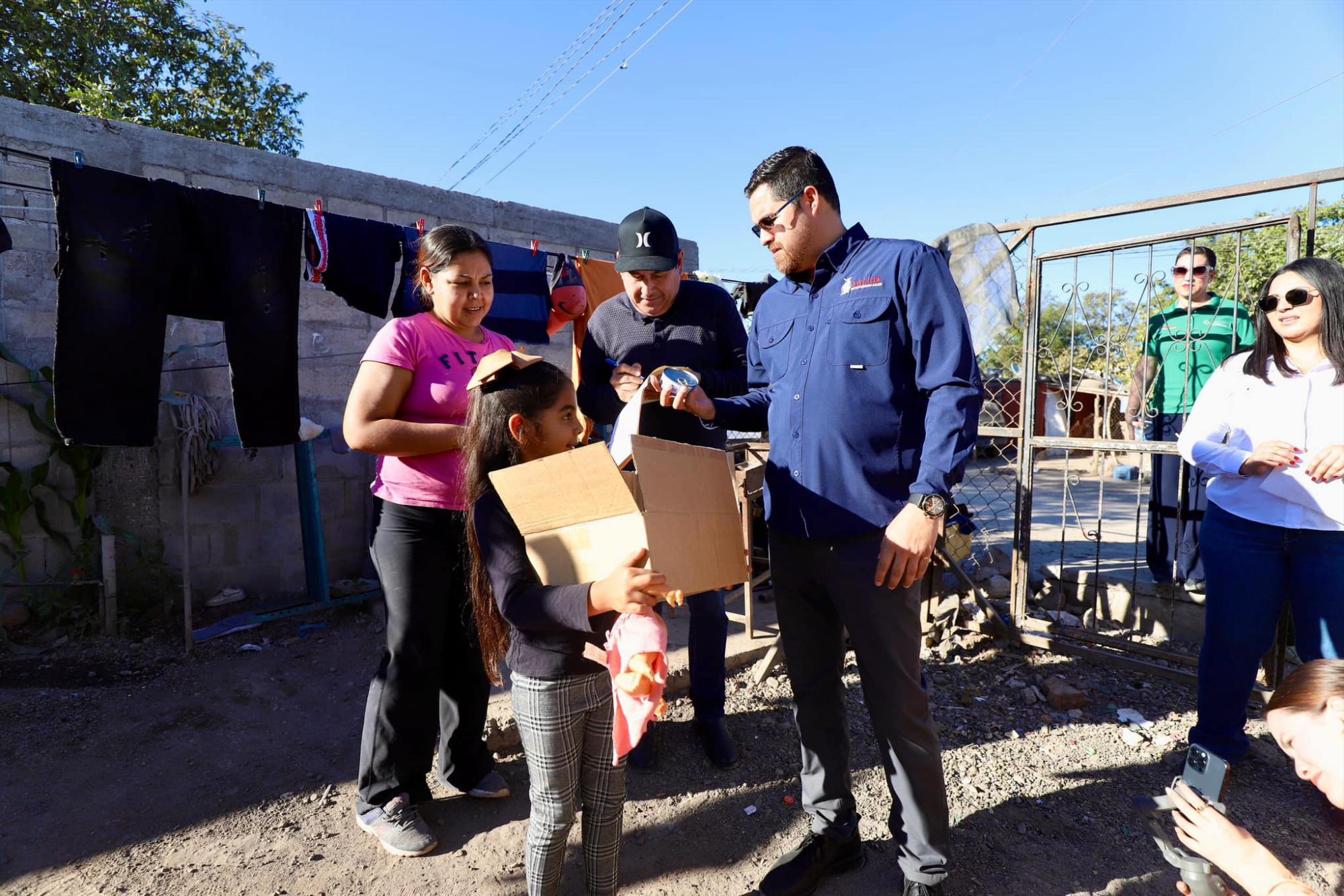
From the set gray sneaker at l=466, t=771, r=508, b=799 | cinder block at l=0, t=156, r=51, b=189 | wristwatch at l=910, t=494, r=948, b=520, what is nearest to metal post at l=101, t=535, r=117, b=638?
cinder block at l=0, t=156, r=51, b=189

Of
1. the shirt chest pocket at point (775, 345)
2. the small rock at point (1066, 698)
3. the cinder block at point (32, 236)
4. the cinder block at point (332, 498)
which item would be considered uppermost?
the cinder block at point (32, 236)

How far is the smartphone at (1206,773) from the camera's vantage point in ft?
4.69

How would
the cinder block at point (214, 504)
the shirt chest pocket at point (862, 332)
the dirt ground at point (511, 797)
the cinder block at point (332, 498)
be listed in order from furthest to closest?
1. the cinder block at point (332, 498)
2. the cinder block at point (214, 504)
3. the dirt ground at point (511, 797)
4. the shirt chest pocket at point (862, 332)

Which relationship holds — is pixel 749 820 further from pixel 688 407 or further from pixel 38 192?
pixel 38 192

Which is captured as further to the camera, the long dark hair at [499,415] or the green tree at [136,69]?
the green tree at [136,69]

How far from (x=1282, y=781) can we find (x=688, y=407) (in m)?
2.80

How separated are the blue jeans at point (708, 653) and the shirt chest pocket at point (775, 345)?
1.09 m

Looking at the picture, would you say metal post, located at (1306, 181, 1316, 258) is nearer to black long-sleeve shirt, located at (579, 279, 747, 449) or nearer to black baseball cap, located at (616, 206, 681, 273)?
black long-sleeve shirt, located at (579, 279, 747, 449)

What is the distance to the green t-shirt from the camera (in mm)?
3586

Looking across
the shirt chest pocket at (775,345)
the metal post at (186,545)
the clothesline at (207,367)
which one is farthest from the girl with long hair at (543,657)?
the metal post at (186,545)

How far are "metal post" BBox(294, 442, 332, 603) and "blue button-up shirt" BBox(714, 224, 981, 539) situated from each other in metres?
3.59

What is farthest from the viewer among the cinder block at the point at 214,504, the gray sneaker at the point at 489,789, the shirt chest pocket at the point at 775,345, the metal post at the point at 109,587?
the cinder block at the point at 214,504

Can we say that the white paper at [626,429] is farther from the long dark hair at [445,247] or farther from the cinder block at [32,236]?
the cinder block at [32,236]

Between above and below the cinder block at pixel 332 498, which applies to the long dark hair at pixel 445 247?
above
